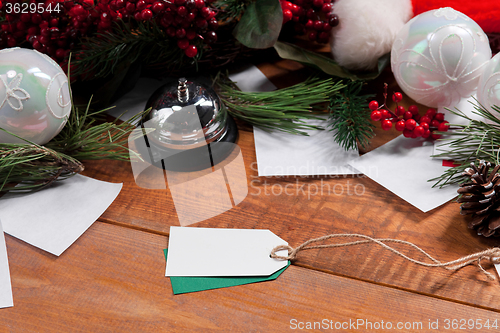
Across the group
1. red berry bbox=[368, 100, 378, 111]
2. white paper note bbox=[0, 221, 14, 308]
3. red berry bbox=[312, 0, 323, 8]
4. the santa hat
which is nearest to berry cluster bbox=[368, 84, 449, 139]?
red berry bbox=[368, 100, 378, 111]

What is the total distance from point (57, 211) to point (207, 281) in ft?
0.68

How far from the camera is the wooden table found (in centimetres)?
37

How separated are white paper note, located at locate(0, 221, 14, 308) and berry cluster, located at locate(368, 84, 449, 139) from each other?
48 centimetres

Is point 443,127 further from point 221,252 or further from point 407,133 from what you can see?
point 221,252

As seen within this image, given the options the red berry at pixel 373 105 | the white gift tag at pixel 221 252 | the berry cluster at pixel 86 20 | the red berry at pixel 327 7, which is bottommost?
the white gift tag at pixel 221 252

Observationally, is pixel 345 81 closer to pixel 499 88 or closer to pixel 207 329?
pixel 499 88

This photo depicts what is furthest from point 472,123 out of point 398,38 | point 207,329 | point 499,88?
point 207,329

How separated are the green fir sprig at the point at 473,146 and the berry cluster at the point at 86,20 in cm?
36

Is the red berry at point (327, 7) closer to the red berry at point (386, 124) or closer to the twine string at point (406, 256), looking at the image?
the red berry at point (386, 124)

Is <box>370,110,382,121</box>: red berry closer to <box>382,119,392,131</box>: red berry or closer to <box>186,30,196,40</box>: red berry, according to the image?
<box>382,119,392,131</box>: red berry

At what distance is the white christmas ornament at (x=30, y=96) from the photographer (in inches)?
17.4

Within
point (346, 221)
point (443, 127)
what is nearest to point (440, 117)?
point (443, 127)

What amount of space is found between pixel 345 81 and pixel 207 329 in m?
0.44

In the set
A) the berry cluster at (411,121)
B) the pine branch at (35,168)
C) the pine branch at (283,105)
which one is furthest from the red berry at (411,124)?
the pine branch at (35,168)
